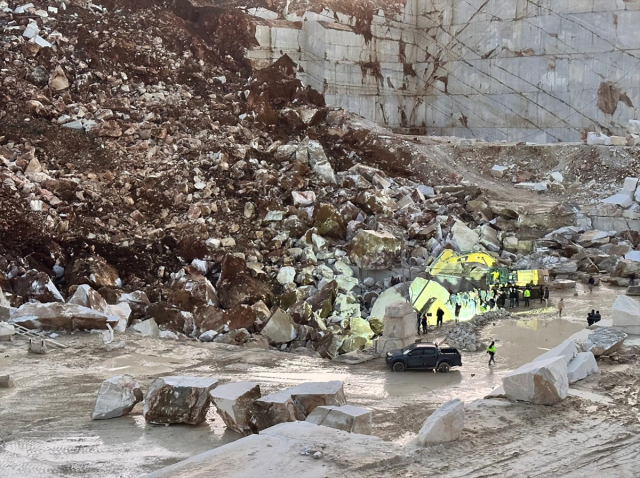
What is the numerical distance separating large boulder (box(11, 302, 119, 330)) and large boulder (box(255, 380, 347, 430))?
565 centimetres

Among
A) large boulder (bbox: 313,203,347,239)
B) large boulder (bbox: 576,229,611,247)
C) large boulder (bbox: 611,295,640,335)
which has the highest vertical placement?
large boulder (bbox: 313,203,347,239)

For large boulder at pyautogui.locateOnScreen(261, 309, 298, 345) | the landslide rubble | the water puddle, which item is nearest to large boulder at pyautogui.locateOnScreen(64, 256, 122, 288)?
the landslide rubble

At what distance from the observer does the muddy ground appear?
22.0 ft

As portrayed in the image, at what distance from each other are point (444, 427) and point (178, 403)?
308cm

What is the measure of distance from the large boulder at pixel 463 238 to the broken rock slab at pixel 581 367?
8.40 meters

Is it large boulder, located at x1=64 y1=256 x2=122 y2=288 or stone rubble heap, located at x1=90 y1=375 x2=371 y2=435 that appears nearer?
stone rubble heap, located at x1=90 y1=375 x2=371 y2=435

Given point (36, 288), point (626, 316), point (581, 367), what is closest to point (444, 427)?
point (581, 367)

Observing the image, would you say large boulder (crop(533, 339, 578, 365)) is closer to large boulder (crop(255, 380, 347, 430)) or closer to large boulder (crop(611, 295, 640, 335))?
large boulder (crop(611, 295, 640, 335))

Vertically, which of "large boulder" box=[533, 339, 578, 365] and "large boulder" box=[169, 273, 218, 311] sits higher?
"large boulder" box=[169, 273, 218, 311]

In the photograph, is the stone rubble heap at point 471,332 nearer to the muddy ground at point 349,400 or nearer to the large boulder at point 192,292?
the muddy ground at point 349,400

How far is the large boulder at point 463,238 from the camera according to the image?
1762cm

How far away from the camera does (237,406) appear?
7883 mm

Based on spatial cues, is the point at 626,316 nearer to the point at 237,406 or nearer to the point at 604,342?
the point at 604,342

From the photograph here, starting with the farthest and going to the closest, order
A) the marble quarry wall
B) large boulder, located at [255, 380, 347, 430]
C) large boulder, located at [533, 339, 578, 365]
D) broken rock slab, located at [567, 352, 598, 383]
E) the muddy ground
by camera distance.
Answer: the marble quarry wall < large boulder, located at [533, 339, 578, 365] < broken rock slab, located at [567, 352, 598, 383] < large boulder, located at [255, 380, 347, 430] < the muddy ground
